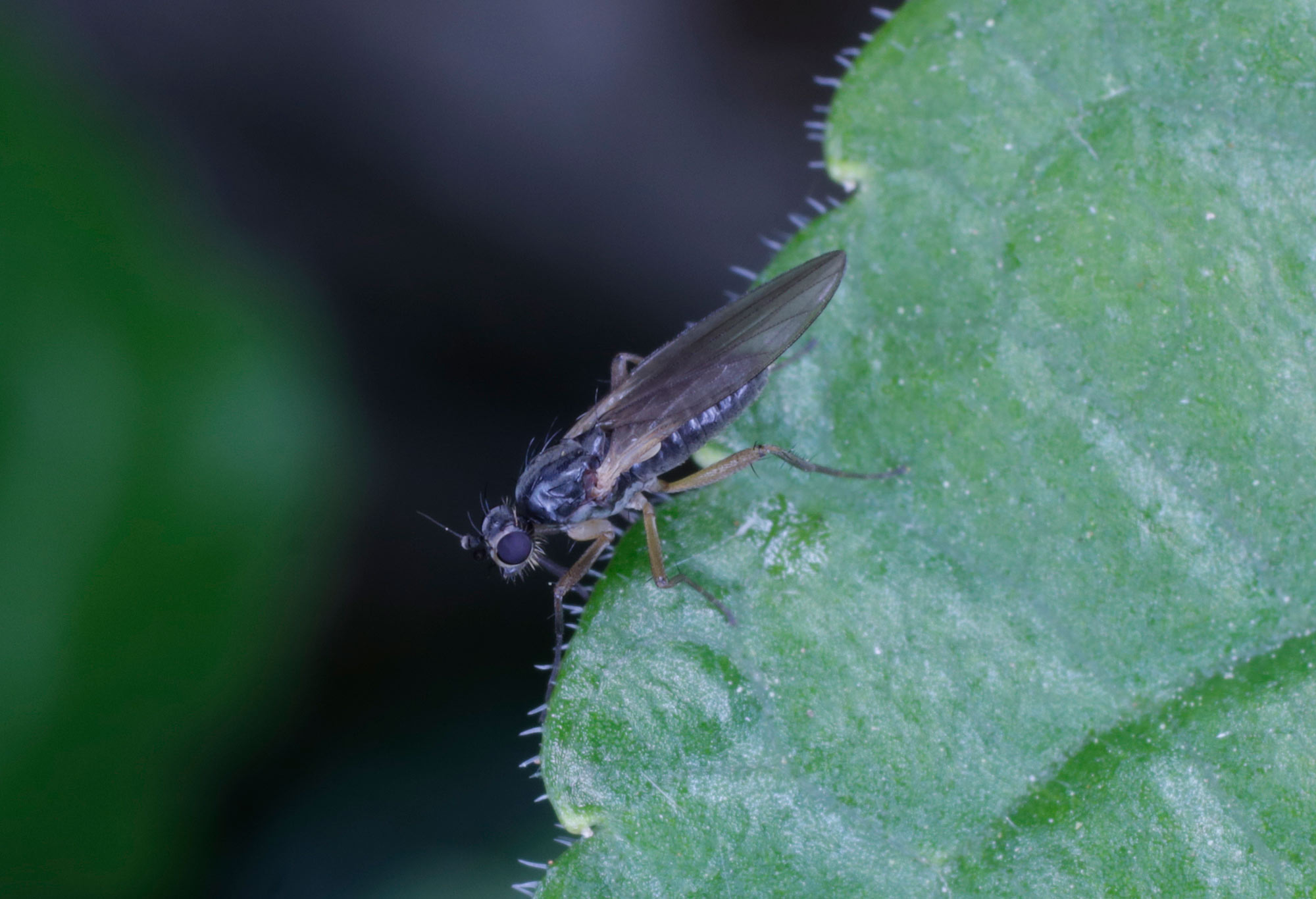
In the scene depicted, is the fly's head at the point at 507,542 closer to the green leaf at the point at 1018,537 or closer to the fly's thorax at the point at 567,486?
the fly's thorax at the point at 567,486

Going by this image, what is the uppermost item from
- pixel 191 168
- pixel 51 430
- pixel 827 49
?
pixel 827 49

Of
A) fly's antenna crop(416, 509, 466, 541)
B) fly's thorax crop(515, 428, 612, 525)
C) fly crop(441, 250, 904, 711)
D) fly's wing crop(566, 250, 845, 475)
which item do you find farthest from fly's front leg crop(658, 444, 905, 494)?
fly's antenna crop(416, 509, 466, 541)

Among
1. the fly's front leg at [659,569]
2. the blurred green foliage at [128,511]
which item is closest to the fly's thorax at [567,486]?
the fly's front leg at [659,569]

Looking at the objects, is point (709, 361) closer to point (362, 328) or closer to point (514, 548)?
point (514, 548)

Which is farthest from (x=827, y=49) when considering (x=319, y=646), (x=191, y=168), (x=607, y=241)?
Result: (x=319, y=646)

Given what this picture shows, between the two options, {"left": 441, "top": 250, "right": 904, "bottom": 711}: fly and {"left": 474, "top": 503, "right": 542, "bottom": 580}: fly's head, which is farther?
{"left": 474, "top": 503, "right": 542, "bottom": 580}: fly's head

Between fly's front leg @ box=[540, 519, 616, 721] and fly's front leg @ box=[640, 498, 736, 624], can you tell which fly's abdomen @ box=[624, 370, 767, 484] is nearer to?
fly's front leg @ box=[540, 519, 616, 721]

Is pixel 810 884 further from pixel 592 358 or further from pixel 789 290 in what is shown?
pixel 592 358
